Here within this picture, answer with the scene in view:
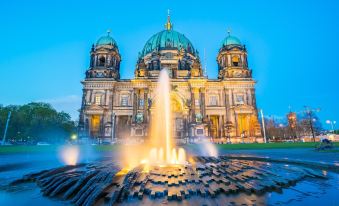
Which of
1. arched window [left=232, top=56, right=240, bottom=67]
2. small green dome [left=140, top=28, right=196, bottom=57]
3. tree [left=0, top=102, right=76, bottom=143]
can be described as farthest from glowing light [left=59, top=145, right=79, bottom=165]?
small green dome [left=140, top=28, right=196, bottom=57]

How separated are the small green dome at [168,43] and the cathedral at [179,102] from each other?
42.9ft

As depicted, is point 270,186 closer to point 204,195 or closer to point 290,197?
point 290,197

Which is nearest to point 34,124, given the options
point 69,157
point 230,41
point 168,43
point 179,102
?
point 179,102

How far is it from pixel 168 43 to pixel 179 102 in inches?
914

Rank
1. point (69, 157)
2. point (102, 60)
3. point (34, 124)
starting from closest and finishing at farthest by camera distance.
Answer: point (69, 157)
point (34, 124)
point (102, 60)

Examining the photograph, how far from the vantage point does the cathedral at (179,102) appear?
45.2 m

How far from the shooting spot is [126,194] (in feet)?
17.3

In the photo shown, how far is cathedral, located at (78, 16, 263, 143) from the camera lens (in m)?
45.2

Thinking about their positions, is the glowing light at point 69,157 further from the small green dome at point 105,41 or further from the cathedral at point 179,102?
the small green dome at point 105,41

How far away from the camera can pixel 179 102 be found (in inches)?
1890

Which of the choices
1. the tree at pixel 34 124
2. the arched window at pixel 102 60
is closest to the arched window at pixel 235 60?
the arched window at pixel 102 60

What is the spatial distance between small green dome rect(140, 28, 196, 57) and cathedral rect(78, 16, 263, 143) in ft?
42.9

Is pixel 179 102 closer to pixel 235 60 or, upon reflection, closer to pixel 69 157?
pixel 235 60

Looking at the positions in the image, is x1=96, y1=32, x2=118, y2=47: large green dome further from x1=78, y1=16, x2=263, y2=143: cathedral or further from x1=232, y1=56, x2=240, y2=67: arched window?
x1=232, y1=56, x2=240, y2=67: arched window
